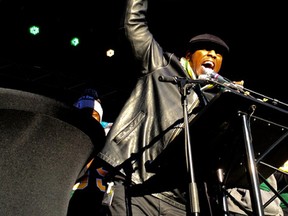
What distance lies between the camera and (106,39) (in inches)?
245

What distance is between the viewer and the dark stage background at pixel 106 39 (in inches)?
208

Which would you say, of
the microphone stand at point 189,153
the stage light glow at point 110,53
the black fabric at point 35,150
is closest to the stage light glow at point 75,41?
the stage light glow at point 110,53

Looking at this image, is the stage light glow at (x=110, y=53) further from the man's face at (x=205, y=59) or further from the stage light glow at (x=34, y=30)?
the man's face at (x=205, y=59)

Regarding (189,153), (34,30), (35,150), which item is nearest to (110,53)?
(34,30)

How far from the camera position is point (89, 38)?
20.2ft

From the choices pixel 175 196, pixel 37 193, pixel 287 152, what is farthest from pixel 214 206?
pixel 37 193

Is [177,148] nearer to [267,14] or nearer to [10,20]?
[267,14]

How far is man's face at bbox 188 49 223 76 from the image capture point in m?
2.86

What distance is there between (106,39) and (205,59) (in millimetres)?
3637

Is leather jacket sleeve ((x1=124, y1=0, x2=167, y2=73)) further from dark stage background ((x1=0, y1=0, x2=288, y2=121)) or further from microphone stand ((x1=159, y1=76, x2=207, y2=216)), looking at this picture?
dark stage background ((x1=0, y1=0, x2=288, y2=121))

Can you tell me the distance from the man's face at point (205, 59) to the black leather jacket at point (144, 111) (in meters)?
0.31

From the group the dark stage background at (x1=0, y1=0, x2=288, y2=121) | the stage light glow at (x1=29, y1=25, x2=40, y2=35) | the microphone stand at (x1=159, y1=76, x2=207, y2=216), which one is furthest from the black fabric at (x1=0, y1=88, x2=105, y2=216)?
the stage light glow at (x1=29, y1=25, x2=40, y2=35)

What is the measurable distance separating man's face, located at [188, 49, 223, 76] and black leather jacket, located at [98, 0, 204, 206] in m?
0.31

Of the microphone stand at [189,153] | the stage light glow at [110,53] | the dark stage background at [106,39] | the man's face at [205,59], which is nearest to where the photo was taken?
the microphone stand at [189,153]
